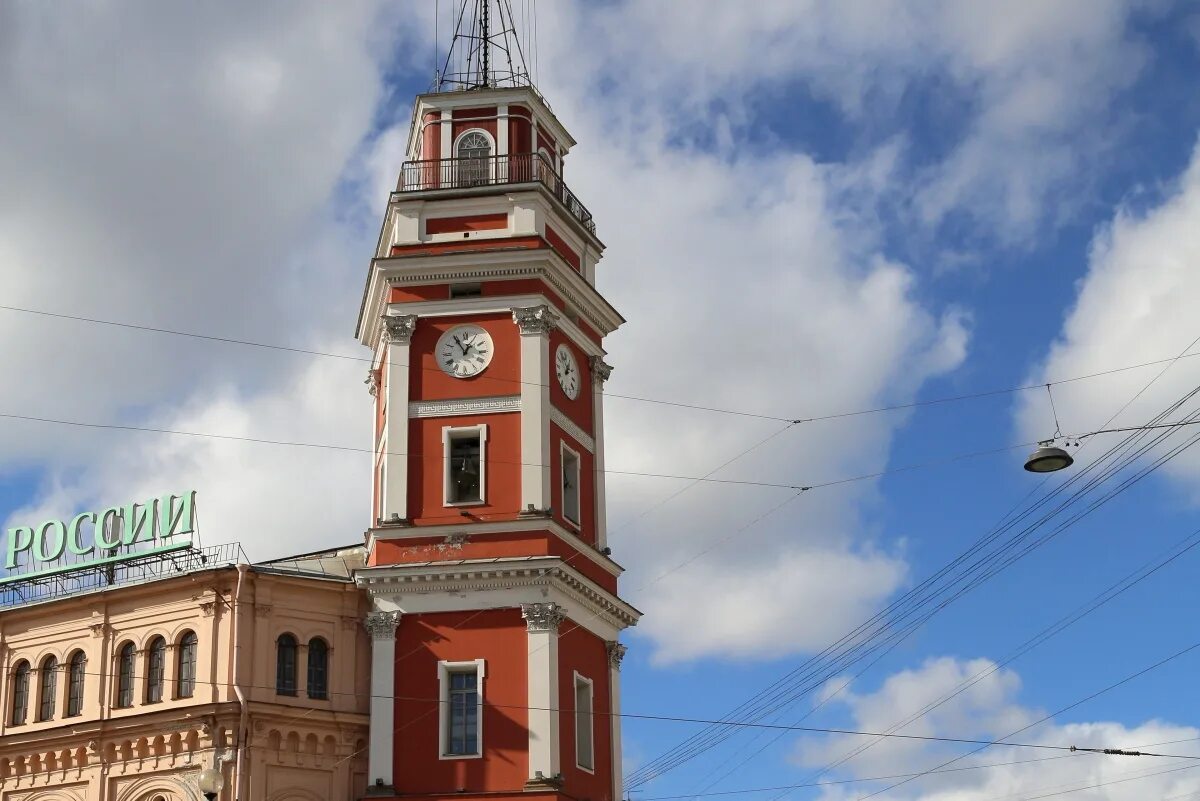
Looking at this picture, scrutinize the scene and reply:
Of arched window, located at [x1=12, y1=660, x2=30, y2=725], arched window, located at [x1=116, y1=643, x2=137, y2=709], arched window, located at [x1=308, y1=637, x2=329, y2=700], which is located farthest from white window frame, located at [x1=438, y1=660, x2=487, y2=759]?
arched window, located at [x1=12, y1=660, x2=30, y2=725]

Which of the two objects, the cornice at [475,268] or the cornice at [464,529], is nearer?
the cornice at [464,529]

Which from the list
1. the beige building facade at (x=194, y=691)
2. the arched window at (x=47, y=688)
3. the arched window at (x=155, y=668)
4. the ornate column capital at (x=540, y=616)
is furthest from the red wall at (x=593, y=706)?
the arched window at (x=47, y=688)

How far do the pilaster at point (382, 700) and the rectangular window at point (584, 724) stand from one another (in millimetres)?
5011

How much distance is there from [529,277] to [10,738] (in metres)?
19.3

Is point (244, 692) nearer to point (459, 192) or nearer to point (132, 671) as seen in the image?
point (132, 671)

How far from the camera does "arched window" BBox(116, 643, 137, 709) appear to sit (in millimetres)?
47656

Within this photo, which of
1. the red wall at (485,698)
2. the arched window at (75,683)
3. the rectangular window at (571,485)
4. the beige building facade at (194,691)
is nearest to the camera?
the red wall at (485,698)

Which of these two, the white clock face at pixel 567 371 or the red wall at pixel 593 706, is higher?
the white clock face at pixel 567 371

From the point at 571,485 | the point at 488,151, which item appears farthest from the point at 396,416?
the point at 488,151

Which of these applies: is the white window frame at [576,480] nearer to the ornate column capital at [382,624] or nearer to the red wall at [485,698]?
the red wall at [485,698]

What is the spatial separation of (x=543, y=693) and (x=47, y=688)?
14.4 metres

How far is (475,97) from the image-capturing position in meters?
53.9

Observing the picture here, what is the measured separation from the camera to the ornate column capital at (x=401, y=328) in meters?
49.9

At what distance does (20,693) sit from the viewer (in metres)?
49.4
